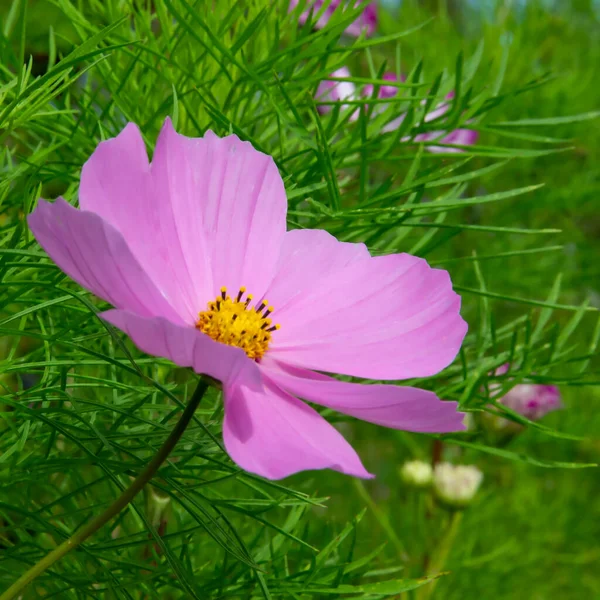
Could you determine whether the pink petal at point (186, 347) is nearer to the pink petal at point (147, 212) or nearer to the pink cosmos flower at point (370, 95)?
the pink petal at point (147, 212)

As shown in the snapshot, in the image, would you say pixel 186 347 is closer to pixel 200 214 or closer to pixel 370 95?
pixel 200 214

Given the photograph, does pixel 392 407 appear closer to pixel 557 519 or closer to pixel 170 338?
pixel 170 338

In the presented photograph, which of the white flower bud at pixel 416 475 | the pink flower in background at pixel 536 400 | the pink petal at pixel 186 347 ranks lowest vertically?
the white flower bud at pixel 416 475

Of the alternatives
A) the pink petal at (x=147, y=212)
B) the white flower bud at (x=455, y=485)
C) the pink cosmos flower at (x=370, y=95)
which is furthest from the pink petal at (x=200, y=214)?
the white flower bud at (x=455, y=485)

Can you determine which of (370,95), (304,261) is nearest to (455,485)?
(370,95)

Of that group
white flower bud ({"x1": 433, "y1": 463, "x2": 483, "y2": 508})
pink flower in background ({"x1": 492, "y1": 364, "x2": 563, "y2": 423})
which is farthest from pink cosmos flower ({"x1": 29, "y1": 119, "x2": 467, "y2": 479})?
pink flower in background ({"x1": 492, "y1": 364, "x2": 563, "y2": 423})

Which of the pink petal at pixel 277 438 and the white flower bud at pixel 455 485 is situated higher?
the pink petal at pixel 277 438

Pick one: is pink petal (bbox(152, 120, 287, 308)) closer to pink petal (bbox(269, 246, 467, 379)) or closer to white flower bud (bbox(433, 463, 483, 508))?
pink petal (bbox(269, 246, 467, 379))

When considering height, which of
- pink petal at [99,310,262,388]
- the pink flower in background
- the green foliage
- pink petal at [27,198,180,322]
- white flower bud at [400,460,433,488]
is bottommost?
white flower bud at [400,460,433,488]
